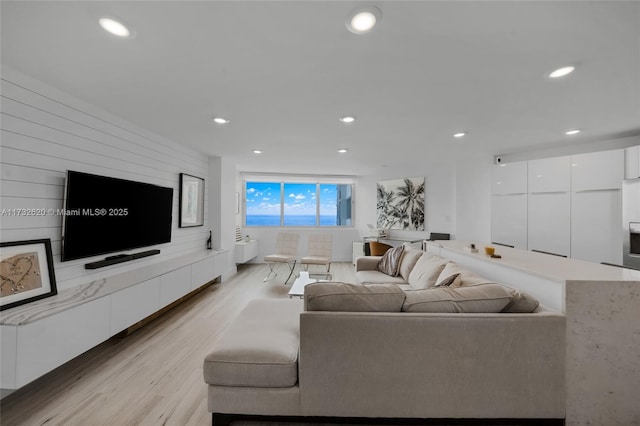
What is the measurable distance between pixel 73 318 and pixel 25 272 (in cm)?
50

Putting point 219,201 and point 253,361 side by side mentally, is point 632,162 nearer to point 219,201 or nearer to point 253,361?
point 253,361

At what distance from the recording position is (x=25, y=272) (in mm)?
1886

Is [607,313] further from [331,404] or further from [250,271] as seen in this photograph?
[250,271]

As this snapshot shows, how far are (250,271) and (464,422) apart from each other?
4867mm

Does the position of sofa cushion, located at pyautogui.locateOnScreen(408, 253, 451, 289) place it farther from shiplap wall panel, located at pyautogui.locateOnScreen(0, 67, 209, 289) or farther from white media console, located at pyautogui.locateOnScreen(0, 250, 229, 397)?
shiplap wall panel, located at pyautogui.locateOnScreen(0, 67, 209, 289)

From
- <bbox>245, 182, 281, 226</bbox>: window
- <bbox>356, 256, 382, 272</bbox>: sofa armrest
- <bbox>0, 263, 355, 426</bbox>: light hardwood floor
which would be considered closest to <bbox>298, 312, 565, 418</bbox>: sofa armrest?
<bbox>0, 263, 355, 426</bbox>: light hardwood floor

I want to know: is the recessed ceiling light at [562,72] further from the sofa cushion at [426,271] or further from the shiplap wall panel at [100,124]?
the shiplap wall panel at [100,124]

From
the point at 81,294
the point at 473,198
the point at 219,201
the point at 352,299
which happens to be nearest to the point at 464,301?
the point at 352,299

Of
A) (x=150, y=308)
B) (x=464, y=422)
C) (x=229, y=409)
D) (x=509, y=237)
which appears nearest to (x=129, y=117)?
(x=150, y=308)

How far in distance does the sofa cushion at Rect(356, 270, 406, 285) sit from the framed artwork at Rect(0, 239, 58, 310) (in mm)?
3012

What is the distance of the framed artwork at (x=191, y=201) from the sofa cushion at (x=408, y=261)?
131 inches

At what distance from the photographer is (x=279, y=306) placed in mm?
2287

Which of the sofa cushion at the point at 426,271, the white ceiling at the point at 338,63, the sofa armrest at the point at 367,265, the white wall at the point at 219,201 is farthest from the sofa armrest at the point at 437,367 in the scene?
the white wall at the point at 219,201

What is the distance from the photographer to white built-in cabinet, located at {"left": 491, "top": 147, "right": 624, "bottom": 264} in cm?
323
